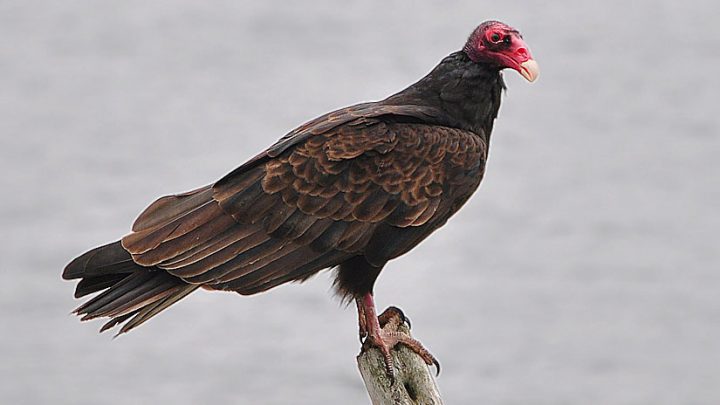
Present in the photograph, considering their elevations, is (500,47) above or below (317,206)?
above

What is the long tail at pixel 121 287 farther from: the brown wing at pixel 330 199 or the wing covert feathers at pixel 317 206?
the brown wing at pixel 330 199

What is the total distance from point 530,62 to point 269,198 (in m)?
1.38

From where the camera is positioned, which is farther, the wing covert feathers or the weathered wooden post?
the wing covert feathers

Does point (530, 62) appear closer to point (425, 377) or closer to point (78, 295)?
point (425, 377)

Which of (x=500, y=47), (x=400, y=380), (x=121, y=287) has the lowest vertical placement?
(x=400, y=380)

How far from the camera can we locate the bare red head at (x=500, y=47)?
571 centimetres

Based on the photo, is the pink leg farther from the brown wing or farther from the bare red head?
the bare red head

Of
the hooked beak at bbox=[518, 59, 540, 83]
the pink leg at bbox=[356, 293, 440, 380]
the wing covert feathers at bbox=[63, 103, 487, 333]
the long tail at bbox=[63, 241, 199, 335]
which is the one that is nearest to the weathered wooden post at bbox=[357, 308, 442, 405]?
the pink leg at bbox=[356, 293, 440, 380]

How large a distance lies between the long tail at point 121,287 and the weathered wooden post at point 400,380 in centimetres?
83

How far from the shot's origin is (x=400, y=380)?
16.8 feet

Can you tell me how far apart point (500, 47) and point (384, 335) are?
1.47m

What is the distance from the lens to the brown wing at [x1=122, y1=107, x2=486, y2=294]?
539 cm

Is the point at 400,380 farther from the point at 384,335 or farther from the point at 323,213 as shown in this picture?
the point at 323,213

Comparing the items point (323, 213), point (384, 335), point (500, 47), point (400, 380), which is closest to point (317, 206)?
point (323, 213)
